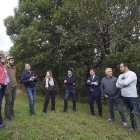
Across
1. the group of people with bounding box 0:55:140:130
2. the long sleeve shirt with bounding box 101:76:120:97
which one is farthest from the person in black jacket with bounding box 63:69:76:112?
the long sleeve shirt with bounding box 101:76:120:97

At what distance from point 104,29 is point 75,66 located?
2820mm

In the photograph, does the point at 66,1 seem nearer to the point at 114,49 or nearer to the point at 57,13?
the point at 57,13

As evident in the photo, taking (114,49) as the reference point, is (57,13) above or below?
above

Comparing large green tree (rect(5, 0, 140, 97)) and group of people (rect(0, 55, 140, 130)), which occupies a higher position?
large green tree (rect(5, 0, 140, 97))

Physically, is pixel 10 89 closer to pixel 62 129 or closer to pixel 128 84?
pixel 62 129

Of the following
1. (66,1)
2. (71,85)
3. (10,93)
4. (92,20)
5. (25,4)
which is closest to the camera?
(10,93)

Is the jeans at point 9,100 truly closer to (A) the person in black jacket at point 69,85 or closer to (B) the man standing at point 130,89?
(A) the person in black jacket at point 69,85

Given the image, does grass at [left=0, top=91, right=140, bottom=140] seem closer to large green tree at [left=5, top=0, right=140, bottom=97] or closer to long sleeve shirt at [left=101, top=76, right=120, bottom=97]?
long sleeve shirt at [left=101, top=76, right=120, bottom=97]

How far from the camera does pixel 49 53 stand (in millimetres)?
19578

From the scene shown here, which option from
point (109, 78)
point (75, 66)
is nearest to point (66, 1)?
point (75, 66)

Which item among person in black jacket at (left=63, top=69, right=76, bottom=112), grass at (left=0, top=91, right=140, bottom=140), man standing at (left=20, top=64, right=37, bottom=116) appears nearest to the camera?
grass at (left=0, top=91, right=140, bottom=140)

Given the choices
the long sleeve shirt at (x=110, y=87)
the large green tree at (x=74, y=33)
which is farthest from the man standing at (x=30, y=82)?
the large green tree at (x=74, y=33)

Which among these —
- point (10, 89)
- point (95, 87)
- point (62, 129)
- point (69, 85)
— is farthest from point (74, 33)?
point (62, 129)

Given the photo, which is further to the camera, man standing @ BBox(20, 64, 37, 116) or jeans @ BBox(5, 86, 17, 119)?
man standing @ BBox(20, 64, 37, 116)
